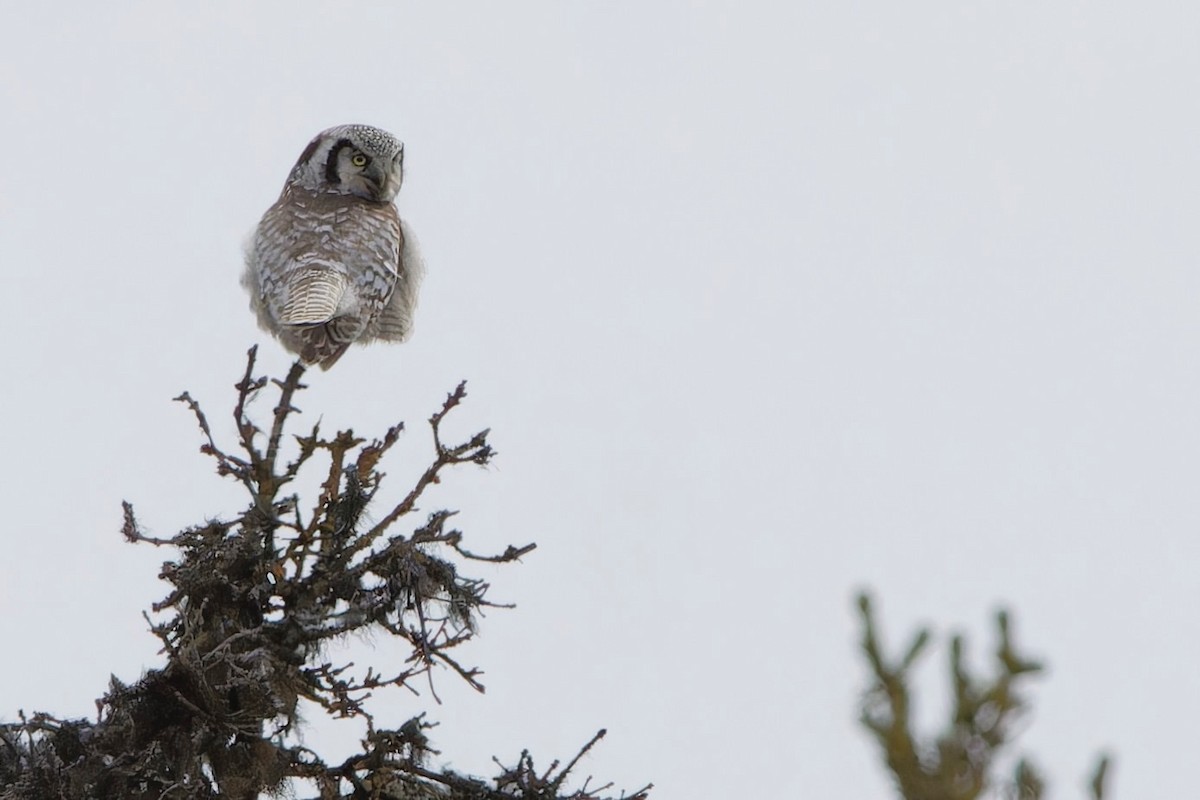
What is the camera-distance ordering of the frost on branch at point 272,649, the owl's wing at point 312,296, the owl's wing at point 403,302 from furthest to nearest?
the owl's wing at point 403,302, the owl's wing at point 312,296, the frost on branch at point 272,649

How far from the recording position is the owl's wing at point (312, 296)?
6.65m

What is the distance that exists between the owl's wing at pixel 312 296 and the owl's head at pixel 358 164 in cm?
87

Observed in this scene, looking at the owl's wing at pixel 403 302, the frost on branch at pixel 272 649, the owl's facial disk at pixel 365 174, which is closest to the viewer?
the frost on branch at pixel 272 649

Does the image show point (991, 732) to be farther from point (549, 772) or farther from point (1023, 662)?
point (549, 772)

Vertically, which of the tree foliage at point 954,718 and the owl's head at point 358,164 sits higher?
the owl's head at point 358,164

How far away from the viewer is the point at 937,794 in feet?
6.73

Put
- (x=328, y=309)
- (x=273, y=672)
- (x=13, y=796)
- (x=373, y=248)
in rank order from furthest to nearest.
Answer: (x=373, y=248) < (x=328, y=309) < (x=273, y=672) < (x=13, y=796)

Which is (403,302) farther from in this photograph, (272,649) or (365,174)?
(272,649)

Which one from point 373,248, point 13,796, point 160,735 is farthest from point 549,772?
point 373,248

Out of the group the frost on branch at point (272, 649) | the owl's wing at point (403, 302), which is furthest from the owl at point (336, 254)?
the frost on branch at point (272, 649)

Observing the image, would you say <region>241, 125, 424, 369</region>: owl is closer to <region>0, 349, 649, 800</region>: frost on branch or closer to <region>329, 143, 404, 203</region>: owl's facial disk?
<region>329, 143, 404, 203</region>: owl's facial disk

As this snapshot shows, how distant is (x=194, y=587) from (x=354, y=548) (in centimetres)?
48

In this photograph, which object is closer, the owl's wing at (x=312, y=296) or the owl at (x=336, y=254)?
the owl's wing at (x=312, y=296)

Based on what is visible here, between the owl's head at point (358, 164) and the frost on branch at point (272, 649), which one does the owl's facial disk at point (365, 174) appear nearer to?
the owl's head at point (358, 164)
